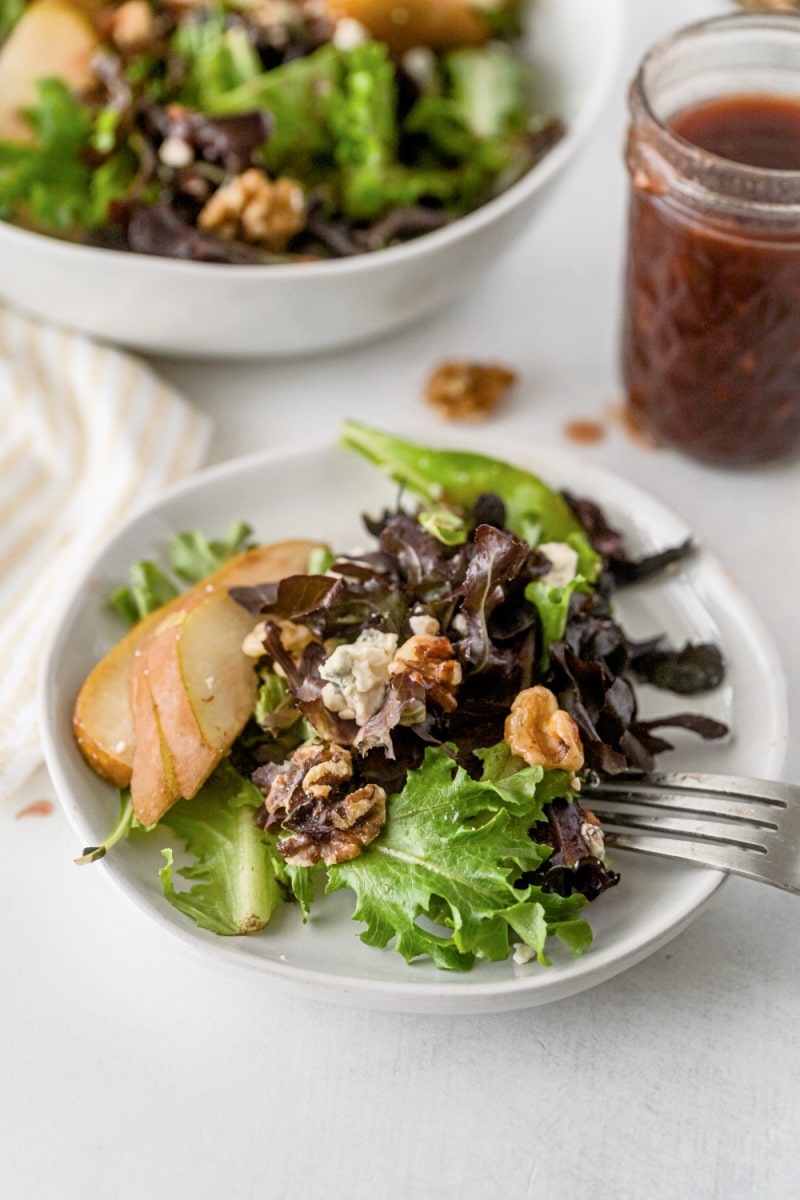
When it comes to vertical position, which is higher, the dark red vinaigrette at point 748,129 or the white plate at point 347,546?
the dark red vinaigrette at point 748,129

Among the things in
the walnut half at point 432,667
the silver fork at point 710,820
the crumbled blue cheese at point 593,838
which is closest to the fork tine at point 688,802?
the silver fork at point 710,820

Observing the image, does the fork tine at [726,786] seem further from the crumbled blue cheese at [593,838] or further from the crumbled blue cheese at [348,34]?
the crumbled blue cheese at [348,34]

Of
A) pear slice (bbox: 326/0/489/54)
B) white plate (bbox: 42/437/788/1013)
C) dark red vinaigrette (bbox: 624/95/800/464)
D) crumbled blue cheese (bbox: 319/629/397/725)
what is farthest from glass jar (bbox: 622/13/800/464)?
crumbled blue cheese (bbox: 319/629/397/725)

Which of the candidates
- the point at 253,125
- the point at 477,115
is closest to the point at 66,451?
the point at 253,125

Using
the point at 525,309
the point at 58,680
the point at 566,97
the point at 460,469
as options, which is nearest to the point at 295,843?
the point at 58,680

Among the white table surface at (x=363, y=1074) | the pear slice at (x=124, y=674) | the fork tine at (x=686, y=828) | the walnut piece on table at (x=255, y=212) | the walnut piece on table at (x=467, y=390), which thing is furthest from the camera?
the walnut piece on table at (x=467, y=390)

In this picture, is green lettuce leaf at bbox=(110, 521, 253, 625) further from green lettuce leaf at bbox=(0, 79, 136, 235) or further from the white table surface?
green lettuce leaf at bbox=(0, 79, 136, 235)
